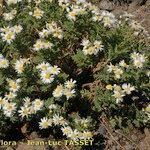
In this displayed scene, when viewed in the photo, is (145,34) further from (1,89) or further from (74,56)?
(1,89)

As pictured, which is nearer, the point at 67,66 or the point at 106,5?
the point at 67,66

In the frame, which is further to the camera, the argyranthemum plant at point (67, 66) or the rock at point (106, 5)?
the rock at point (106, 5)

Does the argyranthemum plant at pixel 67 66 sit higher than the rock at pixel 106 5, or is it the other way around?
the rock at pixel 106 5

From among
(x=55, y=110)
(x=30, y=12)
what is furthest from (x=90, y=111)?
(x=30, y=12)

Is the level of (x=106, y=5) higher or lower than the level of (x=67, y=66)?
higher
